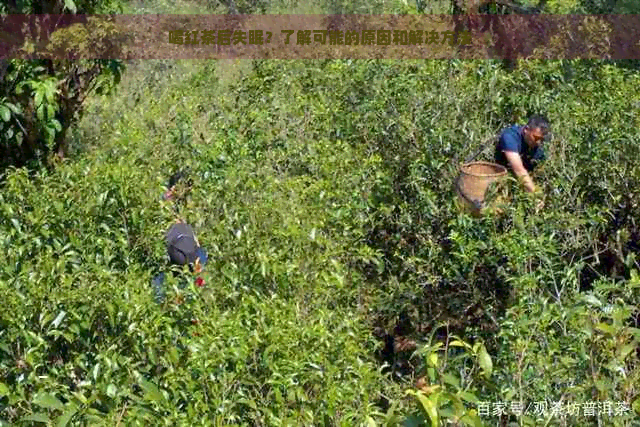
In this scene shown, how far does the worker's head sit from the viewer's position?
4926 millimetres

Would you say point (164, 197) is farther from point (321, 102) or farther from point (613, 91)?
point (613, 91)

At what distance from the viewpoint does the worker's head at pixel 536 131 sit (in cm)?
493

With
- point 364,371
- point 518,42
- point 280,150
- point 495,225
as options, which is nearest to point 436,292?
point 495,225

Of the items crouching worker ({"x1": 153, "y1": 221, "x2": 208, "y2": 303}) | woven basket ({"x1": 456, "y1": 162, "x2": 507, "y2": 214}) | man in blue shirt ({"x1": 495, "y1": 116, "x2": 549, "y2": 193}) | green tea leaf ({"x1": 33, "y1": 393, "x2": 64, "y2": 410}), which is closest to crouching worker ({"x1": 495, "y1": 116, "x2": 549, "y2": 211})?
man in blue shirt ({"x1": 495, "y1": 116, "x2": 549, "y2": 193})

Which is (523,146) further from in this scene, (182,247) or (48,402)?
(48,402)

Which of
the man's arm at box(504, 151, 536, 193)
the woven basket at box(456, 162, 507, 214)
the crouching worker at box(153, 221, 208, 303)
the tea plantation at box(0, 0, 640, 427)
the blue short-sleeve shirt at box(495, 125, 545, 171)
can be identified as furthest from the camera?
the blue short-sleeve shirt at box(495, 125, 545, 171)

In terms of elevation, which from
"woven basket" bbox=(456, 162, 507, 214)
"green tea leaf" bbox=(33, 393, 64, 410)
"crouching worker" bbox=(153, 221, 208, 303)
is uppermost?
"green tea leaf" bbox=(33, 393, 64, 410)

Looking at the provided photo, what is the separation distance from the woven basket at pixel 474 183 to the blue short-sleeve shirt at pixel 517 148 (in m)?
0.18

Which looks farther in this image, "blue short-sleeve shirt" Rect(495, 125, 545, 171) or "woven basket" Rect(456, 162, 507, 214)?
"blue short-sleeve shirt" Rect(495, 125, 545, 171)

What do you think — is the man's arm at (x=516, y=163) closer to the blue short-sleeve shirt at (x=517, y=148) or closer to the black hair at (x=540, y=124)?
the blue short-sleeve shirt at (x=517, y=148)

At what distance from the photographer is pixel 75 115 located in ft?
22.0

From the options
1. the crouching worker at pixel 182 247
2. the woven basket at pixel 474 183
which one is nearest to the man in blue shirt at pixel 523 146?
the woven basket at pixel 474 183

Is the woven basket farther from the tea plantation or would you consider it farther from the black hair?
the black hair

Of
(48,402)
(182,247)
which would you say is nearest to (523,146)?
(182,247)
